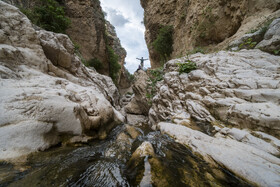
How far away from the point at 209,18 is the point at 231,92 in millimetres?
7779

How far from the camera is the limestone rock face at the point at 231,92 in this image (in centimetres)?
247

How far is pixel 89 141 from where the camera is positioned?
113 inches

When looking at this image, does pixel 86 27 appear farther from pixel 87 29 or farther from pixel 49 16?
pixel 49 16

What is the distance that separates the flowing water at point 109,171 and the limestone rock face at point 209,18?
8.27 metres

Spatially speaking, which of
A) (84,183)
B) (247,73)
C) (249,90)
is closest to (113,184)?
(84,183)

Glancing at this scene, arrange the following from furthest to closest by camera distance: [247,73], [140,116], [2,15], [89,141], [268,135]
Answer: [140,116] < [247,73] < [2,15] < [89,141] < [268,135]

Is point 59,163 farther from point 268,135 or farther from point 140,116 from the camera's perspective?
point 140,116

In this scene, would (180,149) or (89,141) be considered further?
(89,141)

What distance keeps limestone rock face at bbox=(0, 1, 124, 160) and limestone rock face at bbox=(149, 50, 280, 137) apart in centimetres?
330

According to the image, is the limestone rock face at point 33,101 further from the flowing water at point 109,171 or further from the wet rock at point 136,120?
the wet rock at point 136,120

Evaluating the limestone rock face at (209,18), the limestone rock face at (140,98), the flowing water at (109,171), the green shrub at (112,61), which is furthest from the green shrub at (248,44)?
the green shrub at (112,61)

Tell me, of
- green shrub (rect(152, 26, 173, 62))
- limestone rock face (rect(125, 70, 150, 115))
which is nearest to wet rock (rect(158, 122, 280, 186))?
limestone rock face (rect(125, 70, 150, 115))

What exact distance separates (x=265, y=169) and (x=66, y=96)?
4327 mm

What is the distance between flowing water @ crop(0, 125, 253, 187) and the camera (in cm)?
146
